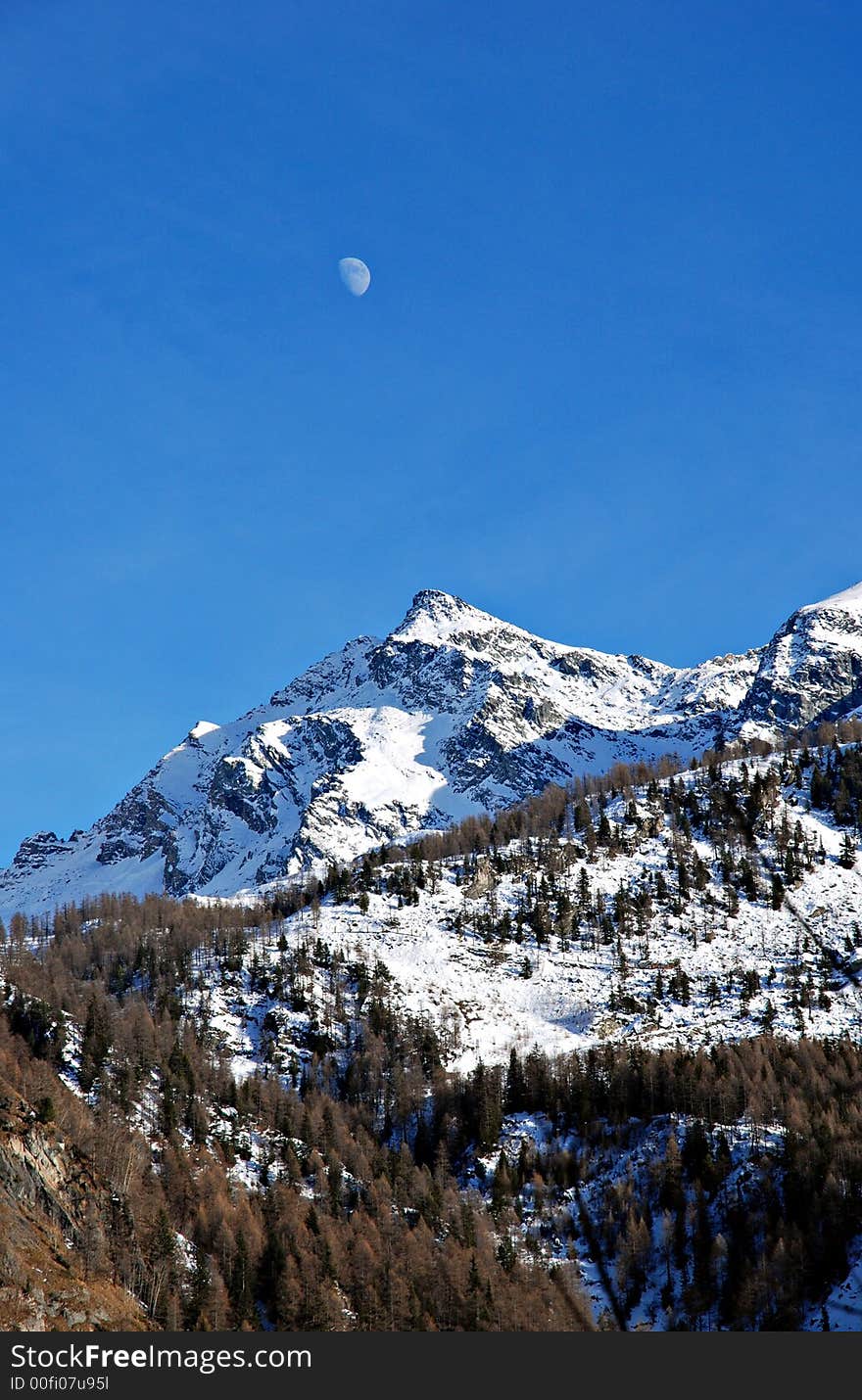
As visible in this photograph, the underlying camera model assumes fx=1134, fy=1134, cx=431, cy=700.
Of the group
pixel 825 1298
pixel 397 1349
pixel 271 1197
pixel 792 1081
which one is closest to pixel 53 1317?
pixel 397 1349

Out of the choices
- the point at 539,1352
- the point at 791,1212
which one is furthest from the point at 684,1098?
the point at 539,1352

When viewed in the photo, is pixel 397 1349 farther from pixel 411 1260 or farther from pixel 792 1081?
pixel 792 1081

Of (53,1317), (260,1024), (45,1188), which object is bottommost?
(53,1317)

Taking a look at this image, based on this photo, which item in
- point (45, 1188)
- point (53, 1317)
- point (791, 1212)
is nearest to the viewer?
point (53, 1317)

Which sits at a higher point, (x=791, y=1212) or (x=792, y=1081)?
(x=792, y=1081)

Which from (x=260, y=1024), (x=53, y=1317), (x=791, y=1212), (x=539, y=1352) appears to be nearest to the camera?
(x=53, y=1317)

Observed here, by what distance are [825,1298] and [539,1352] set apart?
137ft

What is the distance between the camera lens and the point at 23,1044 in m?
168

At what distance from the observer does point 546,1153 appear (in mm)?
160750

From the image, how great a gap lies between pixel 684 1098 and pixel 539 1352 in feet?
225

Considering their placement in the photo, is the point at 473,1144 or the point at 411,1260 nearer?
the point at 411,1260

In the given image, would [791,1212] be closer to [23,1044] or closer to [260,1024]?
[260,1024]

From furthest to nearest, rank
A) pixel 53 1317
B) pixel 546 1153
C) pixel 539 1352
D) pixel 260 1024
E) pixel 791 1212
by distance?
pixel 260 1024 < pixel 546 1153 < pixel 791 1212 < pixel 539 1352 < pixel 53 1317

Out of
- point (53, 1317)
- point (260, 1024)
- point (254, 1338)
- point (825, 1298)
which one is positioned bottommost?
point (825, 1298)
